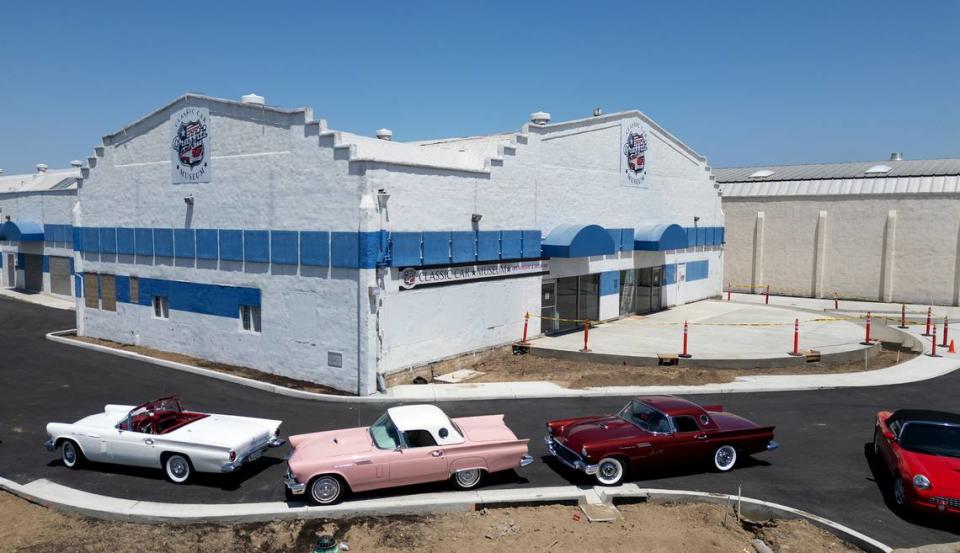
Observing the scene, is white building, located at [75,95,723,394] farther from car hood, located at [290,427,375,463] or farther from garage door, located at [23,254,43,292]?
garage door, located at [23,254,43,292]

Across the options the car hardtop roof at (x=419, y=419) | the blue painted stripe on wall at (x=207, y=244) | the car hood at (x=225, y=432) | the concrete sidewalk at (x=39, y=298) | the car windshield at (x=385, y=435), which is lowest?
the concrete sidewalk at (x=39, y=298)

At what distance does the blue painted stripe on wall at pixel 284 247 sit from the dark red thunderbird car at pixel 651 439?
34.2ft

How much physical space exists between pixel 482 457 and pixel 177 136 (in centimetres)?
1784

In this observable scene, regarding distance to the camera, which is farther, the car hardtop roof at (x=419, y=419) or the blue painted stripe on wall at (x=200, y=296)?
the blue painted stripe on wall at (x=200, y=296)

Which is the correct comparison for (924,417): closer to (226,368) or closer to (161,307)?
(226,368)

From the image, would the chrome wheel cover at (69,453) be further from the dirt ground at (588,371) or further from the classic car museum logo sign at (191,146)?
the classic car museum logo sign at (191,146)

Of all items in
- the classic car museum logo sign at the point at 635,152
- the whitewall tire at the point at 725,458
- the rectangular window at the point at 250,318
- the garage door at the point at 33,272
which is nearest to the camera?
the whitewall tire at the point at 725,458

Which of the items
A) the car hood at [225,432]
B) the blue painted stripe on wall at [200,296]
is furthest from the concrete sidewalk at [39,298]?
the car hood at [225,432]

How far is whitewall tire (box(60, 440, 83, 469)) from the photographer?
40.6ft

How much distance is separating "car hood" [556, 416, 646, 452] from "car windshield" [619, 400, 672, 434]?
160 mm

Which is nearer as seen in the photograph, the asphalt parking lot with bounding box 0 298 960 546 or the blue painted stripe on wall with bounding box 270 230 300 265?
the asphalt parking lot with bounding box 0 298 960 546

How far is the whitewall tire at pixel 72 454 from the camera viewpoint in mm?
12368

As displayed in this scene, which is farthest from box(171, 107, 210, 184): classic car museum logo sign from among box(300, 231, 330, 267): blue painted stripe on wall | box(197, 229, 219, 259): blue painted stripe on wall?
box(300, 231, 330, 267): blue painted stripe on wall

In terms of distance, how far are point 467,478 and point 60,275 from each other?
1465 inches
